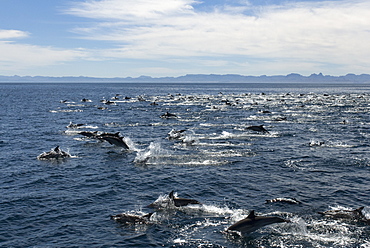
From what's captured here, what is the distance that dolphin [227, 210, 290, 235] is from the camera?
48.8 ft

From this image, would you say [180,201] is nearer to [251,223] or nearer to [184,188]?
[184,188]

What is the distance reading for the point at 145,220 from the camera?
53.0ft

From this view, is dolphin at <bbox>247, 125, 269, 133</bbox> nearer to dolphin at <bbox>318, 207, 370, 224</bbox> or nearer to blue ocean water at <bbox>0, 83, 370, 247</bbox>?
blue ocean water at <bbox>0, 83, 370, 247</bbox>

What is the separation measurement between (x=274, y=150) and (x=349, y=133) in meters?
15.4

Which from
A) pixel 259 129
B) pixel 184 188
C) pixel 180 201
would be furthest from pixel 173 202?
pixel 259 129

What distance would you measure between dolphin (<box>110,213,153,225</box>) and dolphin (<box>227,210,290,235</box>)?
401 centimetres

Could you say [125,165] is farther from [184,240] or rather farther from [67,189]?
[184,240]

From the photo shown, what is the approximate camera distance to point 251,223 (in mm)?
14898

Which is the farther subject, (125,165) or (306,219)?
(125,165)

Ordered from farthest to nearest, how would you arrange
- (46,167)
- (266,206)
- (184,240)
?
(46,167)
(266,206)
(184,240)

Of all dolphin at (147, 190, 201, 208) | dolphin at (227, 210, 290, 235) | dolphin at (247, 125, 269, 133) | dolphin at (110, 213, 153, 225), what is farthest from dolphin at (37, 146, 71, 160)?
dolphin at (247, 125, 269, 133)

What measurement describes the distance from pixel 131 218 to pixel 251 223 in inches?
215

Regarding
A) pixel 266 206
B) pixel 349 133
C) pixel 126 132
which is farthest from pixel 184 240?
pixel 349 133

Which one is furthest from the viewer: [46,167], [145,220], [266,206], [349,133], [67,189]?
[349,133]
